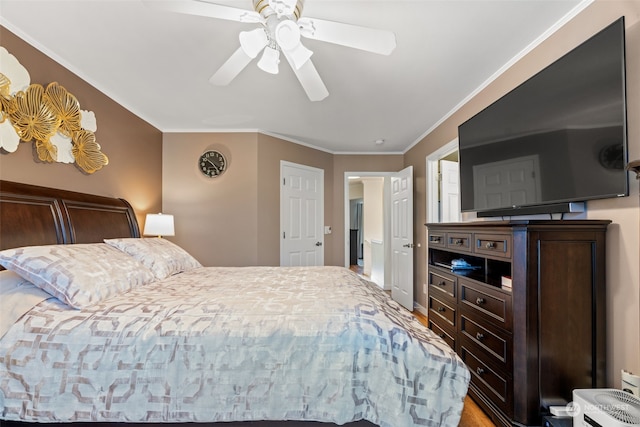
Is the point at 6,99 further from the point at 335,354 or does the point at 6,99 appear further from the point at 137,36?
the point at 335,354

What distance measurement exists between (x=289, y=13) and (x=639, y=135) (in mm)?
1726

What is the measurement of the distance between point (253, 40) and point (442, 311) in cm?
236

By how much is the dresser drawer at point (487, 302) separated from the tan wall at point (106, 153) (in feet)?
9.99

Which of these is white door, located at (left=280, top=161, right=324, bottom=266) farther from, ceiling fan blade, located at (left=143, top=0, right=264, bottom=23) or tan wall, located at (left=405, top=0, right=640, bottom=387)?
tan wall, located at (left=405, top=0, right=640, bottom=387)

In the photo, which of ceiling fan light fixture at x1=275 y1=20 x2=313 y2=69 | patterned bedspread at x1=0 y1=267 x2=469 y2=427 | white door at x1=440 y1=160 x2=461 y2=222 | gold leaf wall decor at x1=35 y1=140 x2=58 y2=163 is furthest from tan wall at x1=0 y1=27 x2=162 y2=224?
white door at x1=440 y1=160 x2=461 y2=222

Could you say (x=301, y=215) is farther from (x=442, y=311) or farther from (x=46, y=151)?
(x=46, y=151)

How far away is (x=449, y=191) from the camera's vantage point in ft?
11.4

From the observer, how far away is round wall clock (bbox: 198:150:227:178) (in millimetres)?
3666

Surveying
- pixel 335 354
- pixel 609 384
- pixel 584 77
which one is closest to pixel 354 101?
pixel 584 77

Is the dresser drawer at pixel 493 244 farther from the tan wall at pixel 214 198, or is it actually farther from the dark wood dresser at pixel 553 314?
the tan wall at pixel 214 198

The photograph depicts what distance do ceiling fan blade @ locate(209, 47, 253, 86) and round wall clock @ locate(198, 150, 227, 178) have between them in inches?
77.6

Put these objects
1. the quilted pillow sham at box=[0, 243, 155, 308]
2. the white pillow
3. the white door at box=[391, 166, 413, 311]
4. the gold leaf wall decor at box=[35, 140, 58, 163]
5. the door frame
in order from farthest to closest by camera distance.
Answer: the white door at box=[391, 166, 413, 311]
the door frame
the gold leaf wall decor at box=[35, 140, 58, 163]
the quilted pillow sham at box=[0, 243, 155, 308]
the white pillow

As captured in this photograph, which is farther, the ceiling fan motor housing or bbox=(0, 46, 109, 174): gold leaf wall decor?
bbox=(0, 46, 109, 174): gold leaf wall decor

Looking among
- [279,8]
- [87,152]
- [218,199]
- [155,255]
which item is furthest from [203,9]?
[218,199]
